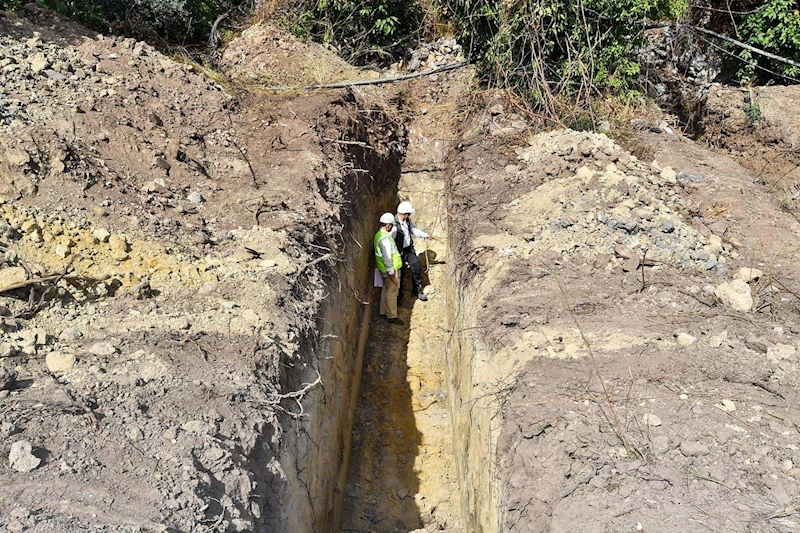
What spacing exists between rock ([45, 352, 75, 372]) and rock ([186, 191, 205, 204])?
107 inches

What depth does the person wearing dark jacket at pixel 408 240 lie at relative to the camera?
8.30 metres

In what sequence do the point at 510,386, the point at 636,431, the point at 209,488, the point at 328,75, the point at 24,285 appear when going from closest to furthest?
1. the point at 209,488
2. the point at 636,431
3. the point at 24,285
4. the point at 510,386
5. the point at 328,75

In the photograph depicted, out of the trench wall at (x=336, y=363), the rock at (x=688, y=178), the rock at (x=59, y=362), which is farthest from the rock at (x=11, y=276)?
the rock at (x=688, y=178)

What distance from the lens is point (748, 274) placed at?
17.9ft

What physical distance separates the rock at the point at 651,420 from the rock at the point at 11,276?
174 inches

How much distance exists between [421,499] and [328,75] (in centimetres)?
715

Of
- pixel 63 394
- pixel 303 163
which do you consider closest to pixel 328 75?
pixel 303 163

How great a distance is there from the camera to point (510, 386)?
4.83m

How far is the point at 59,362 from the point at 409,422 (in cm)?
389

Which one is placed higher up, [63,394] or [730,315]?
[63,394]

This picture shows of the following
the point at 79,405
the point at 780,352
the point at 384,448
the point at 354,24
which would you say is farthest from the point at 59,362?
the point at 354,24

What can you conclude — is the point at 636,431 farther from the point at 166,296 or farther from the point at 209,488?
the point at 166,296

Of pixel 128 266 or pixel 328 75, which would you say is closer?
pixel 128 266

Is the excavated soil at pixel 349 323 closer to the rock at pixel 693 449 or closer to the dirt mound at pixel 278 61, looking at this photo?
the rock at pixel 693 449
